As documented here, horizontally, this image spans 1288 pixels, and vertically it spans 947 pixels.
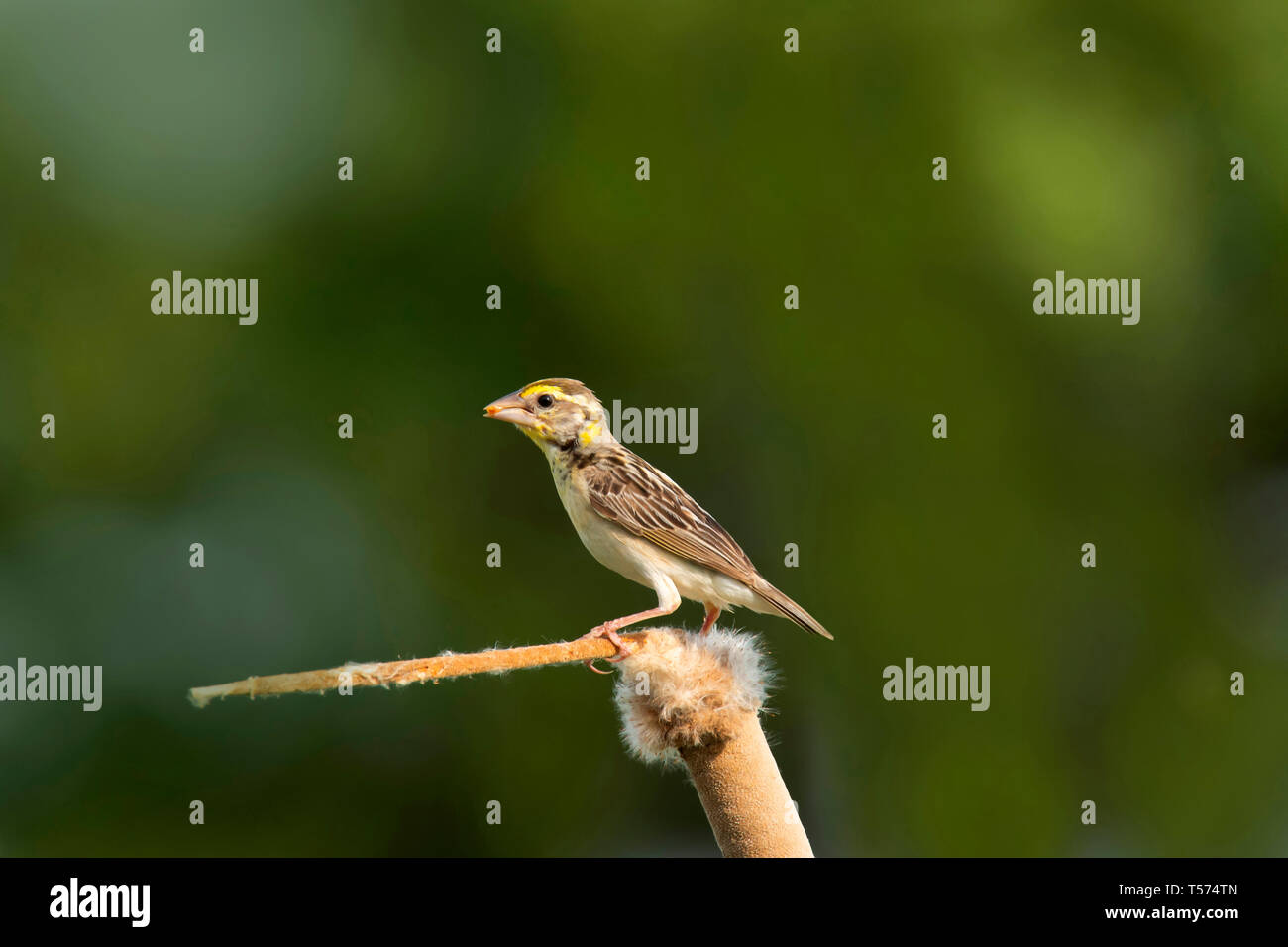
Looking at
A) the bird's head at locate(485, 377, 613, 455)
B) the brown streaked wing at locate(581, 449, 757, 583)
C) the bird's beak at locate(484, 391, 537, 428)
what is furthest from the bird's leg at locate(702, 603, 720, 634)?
the bird's beak at locate(484, 391, 537, 428)

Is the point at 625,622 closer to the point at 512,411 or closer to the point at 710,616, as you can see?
the point at 710,616

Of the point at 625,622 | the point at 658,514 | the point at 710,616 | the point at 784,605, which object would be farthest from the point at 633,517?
the point at 625,622

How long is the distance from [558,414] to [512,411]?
0.18 m

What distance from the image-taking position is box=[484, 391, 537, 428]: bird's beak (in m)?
3.22

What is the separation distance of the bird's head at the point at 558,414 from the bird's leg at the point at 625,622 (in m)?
0.48

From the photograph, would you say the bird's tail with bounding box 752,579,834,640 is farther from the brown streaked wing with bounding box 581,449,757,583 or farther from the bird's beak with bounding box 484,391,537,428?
the bird's beak with bounding box 484,391,537,428

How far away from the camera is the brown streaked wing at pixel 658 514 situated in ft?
10.8

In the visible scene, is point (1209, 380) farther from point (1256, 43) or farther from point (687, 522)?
point (687, 522)

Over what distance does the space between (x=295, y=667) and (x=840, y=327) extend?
278 cm

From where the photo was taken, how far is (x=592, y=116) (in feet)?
19.3

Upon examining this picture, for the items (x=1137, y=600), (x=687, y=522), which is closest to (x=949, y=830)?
(x=1137, y=600)

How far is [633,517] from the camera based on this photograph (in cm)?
329

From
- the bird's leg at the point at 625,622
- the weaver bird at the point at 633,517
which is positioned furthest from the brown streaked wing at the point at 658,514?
the bird's leg at the point at 625,622

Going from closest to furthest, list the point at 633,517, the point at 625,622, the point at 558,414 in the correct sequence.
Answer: the point at 625,622 < the point at 633,517 < the point at 558,414
